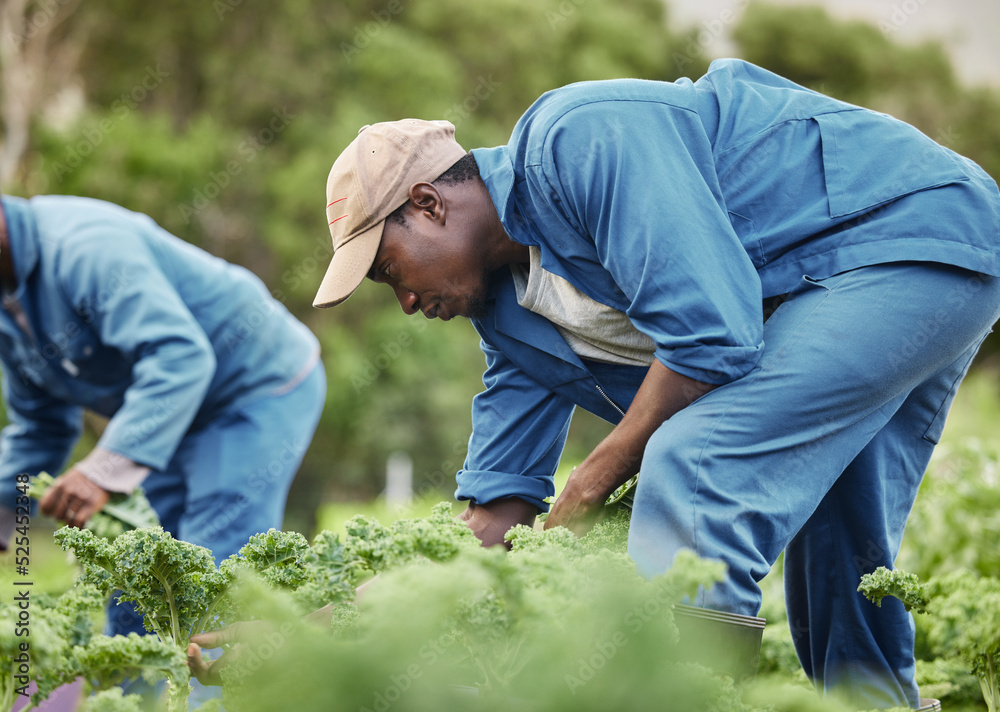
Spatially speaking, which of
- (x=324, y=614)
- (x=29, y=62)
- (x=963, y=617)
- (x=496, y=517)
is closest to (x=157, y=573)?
(x=324, y=614)

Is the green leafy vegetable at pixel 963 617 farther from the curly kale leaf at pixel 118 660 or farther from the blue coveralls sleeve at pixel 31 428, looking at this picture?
the blue coveralls sleeve at pixel 31 428

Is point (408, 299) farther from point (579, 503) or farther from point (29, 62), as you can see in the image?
point (29, 62)

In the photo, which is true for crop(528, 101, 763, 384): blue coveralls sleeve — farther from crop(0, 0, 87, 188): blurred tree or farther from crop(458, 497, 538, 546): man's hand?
crop(0, 0, 87, 188): blurred tree

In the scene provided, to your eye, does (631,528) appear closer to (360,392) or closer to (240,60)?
(360,392)

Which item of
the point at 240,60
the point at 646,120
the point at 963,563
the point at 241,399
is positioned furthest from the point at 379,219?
the point at 240,60

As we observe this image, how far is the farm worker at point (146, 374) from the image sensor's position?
3.69 m

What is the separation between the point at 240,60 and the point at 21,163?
4306 millimetres

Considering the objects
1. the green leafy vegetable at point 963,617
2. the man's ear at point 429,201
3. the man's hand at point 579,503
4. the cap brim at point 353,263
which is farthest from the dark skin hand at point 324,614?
the green leafy vegetable at point 963,617

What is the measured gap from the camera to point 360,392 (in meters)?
15.1

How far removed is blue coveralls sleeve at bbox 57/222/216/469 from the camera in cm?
366

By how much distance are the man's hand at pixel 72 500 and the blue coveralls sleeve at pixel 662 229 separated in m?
2.28

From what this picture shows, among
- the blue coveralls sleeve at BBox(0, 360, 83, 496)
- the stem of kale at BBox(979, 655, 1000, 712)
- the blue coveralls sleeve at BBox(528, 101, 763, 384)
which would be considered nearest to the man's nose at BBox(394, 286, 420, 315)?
the blue coveralls sleeve at BBox(528, 101, 763, 384)

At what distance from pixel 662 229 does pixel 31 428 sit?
369 cm

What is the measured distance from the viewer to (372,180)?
220 centimetres
